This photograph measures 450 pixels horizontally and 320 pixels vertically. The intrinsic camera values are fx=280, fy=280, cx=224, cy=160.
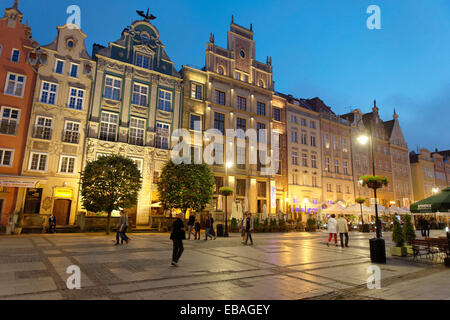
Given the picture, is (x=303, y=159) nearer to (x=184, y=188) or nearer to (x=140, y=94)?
(x=184, y=188)

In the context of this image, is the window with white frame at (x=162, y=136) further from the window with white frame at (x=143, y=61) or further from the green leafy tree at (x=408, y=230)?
the green leafy tree at (x=408, y=230)

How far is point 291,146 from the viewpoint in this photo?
3984 centimetres

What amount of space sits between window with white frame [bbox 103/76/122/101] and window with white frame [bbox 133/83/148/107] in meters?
1.61

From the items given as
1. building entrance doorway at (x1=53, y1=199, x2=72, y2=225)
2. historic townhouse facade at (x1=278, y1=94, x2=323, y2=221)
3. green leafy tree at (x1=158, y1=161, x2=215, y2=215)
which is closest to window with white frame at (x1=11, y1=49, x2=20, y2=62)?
building entrance doorway at (x1=53, y1=199, x2=72, y2=225)

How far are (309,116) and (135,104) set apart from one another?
26.4 meters

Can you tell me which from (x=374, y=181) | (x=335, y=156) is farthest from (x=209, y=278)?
(x=335, y=156)

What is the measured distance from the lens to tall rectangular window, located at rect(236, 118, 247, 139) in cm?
3541

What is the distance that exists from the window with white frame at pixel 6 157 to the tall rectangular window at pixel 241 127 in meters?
22.9

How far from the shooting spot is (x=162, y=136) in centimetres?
3008

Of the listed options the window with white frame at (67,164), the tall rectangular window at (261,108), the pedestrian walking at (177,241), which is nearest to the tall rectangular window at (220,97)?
the tall rectangular window at (261,108)

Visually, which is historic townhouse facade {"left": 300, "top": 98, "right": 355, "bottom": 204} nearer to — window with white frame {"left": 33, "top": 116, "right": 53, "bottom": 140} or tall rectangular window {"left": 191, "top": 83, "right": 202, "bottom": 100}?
tall rectangular window {"left": 191, "top": 83, "right": 202, "bottom": 100}
